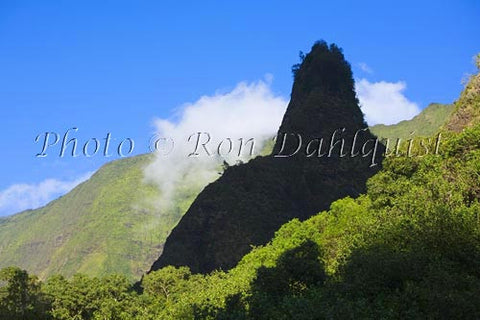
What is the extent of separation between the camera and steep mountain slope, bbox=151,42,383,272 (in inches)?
4843

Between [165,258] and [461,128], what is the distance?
7236 centimetres

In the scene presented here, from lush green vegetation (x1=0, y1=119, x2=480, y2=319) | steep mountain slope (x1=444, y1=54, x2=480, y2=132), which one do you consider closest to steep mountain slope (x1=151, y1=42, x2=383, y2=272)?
lush green vegetation (x1=0, y1=119, x2=480, y2=319)

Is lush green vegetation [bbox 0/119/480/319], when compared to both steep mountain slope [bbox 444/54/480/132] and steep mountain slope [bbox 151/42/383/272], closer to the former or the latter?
steep mountain slope [bbox 444/54/480/132]

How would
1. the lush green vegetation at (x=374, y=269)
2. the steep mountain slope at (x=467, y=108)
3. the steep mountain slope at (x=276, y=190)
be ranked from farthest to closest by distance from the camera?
the steep mountain slope at (x=276, y=190), the steep mountain slope at (x=467, y=108), the lush green vegetation at (x=374, y=269)

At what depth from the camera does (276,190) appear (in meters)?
132

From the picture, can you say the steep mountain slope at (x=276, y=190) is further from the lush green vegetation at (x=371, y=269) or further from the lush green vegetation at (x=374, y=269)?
the lush green vegetation at (x=374, y=269)

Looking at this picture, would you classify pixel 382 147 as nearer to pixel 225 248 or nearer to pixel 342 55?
pixel 342 55

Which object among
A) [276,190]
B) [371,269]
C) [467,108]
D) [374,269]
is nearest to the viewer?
[374,269]

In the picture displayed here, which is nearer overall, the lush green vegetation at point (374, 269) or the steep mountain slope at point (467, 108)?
the lush green vegetation at point (374, 269)

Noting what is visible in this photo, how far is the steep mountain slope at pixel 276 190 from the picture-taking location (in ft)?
404

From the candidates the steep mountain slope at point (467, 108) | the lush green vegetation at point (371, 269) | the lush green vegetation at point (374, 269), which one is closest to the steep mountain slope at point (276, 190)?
the lush green vegetation at point (371, 269)

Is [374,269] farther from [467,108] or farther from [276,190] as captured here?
[276,190]

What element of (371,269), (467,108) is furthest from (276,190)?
(371,269)

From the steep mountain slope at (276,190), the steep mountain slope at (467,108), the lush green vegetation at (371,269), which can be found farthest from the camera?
the steep mountain slope at (276,190)
